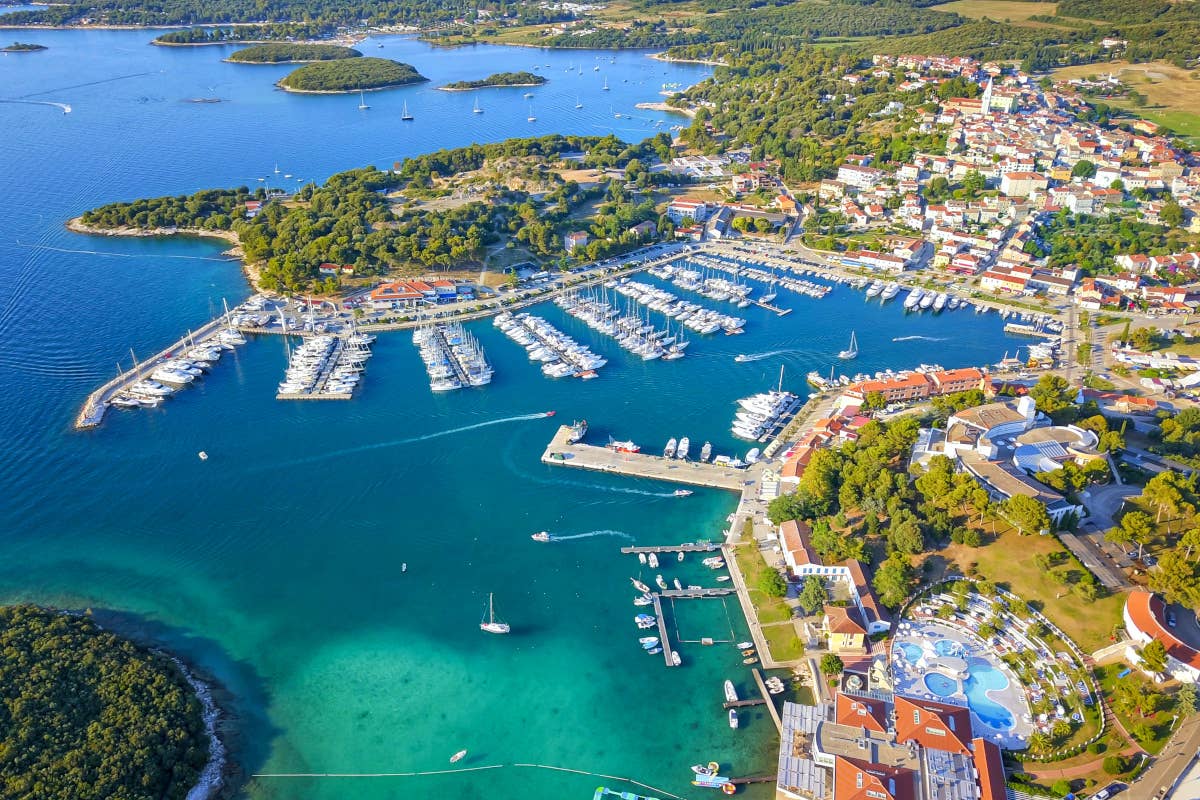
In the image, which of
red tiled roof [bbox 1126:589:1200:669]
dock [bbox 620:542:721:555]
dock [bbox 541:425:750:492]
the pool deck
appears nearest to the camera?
the pool deck

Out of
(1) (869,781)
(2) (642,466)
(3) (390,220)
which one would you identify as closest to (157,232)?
(3) (390,220)

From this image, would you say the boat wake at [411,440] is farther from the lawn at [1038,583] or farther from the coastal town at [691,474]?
the lawn at [1038,583]

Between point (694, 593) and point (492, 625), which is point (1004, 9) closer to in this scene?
point (694, 593)

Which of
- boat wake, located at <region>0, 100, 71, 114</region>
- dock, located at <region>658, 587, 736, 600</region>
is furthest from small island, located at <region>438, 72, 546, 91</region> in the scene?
dock, located at <region>658, 587, 736, 600</region>

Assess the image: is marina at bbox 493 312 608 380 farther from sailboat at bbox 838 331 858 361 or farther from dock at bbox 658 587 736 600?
dock at bbox 658 587 736 600

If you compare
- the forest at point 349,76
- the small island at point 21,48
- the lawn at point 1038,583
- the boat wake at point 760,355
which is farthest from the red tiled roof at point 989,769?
the small island at point 21,48

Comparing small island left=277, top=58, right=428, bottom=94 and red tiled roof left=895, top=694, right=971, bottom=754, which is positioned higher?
small island left=277, top=58, right=428, bottom=94
